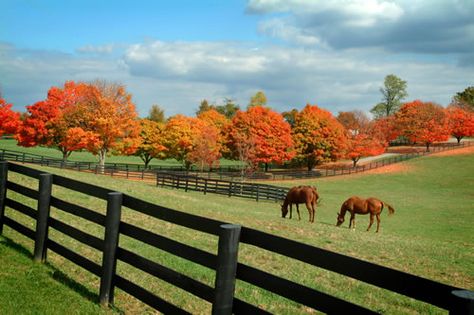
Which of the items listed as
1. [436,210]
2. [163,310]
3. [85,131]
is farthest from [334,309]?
[85,131]

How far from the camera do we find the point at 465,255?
564 inches

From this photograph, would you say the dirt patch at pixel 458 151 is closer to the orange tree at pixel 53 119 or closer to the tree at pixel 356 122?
the tree at pixel 356 122

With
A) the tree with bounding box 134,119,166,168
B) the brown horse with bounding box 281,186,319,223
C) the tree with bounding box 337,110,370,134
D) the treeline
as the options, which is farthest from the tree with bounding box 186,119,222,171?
the brown horse with bounding box 281,186,319,223

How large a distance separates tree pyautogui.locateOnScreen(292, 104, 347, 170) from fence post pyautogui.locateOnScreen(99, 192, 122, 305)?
6464 cm

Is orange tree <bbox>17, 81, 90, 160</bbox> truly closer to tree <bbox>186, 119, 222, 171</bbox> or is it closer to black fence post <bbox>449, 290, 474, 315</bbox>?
tree <bbox>186, 119, 222, 171</bbox>

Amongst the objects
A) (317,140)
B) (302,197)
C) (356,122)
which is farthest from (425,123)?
(302,197)

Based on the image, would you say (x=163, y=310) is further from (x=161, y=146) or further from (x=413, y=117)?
(x=413, y=117)

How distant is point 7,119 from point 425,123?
248ft

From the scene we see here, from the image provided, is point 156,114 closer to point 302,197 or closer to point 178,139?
point 178,139

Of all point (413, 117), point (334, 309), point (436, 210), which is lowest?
point (436, 210)

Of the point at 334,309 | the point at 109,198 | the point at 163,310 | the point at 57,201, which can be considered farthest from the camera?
the point at 57,201

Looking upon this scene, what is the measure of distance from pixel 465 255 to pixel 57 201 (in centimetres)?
1278

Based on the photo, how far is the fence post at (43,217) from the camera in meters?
7.88

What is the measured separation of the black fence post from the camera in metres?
2.72
